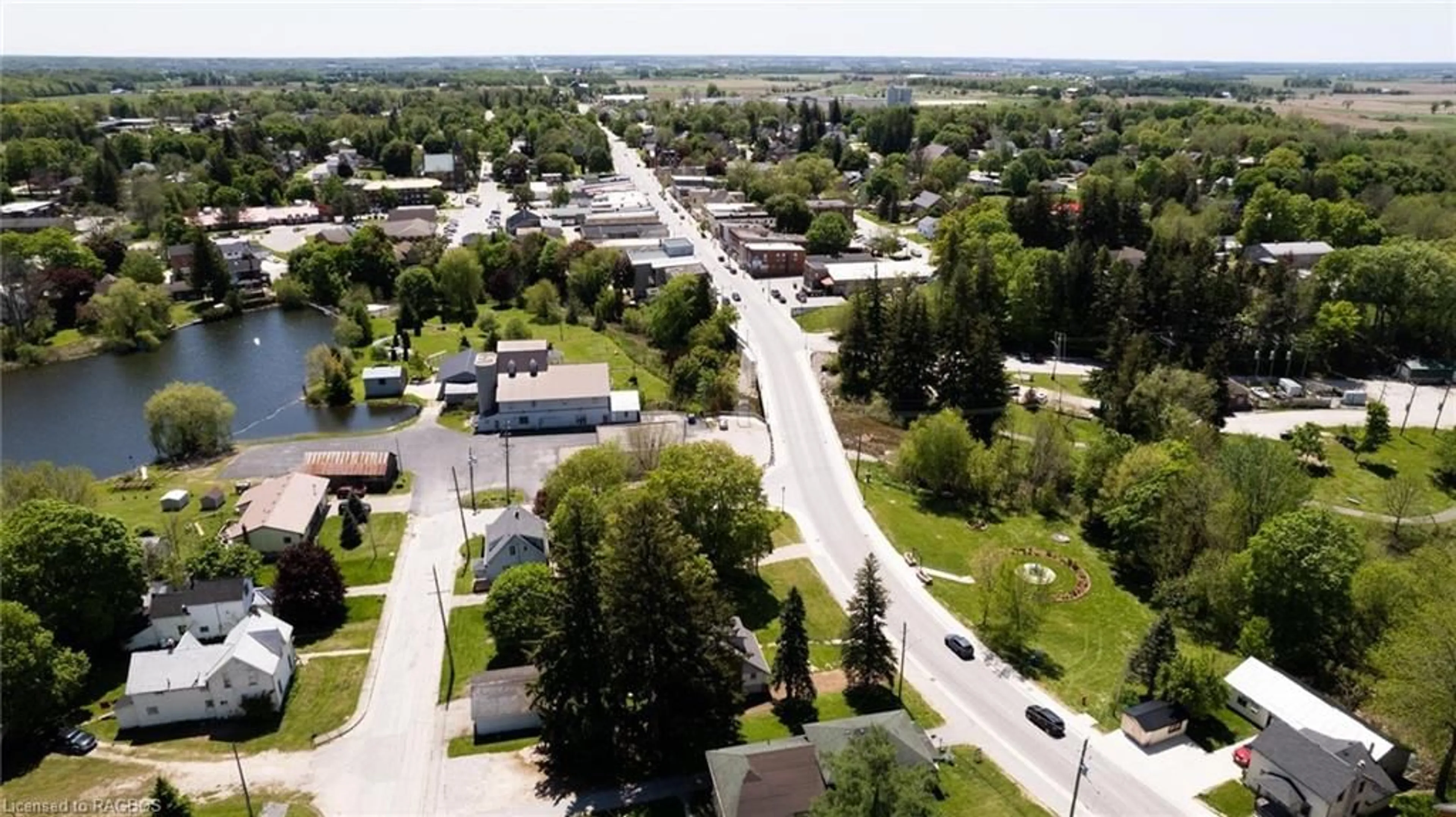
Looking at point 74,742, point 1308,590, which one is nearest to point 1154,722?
point 1308,590

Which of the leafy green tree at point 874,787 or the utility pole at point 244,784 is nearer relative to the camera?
the leafy green tree at point 874,787

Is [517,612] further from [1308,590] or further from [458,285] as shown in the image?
[458,285]

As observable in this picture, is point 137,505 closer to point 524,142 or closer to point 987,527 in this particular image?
point 987,527

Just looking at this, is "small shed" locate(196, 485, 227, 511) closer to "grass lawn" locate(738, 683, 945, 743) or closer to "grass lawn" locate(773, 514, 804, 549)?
"grass lawn" locate(773, 514, 804, 549)

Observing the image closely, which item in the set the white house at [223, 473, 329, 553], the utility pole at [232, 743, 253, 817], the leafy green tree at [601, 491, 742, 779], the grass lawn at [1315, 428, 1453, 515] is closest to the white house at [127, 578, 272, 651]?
the white house at [223, 473, 329, 553]

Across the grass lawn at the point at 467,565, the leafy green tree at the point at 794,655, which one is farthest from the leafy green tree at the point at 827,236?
the leafy green tree at the point at 794,655

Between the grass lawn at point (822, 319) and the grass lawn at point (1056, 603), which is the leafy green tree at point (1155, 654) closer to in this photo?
the grass lawn at point (1056, 603)
